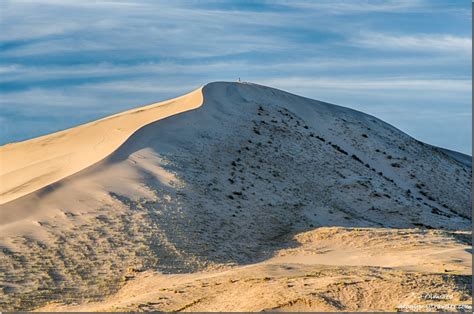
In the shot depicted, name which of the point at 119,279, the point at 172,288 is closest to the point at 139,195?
the point at 119,279

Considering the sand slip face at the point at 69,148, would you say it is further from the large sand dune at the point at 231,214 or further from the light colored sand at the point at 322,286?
the light colored sand at the point at 322,286

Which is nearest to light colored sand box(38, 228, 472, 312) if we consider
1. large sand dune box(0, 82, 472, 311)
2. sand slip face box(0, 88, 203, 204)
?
large sand dune box(0, 82, 472, 311)

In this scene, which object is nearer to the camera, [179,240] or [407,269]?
[407,269]

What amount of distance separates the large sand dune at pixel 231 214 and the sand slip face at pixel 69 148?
0.13 m

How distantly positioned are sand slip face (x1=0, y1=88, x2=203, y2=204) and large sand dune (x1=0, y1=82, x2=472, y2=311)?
13 cm

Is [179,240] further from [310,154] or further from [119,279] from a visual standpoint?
[310,154]

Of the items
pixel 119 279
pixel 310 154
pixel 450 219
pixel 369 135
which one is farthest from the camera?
pixel 369 135

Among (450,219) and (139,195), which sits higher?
(139,195)

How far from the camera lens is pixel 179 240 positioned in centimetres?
1805

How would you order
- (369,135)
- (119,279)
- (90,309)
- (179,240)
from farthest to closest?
1. (369,135)
2. (179,240)
3. (119,279)
4. (90,309)

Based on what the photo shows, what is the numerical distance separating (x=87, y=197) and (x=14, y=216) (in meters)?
2.06

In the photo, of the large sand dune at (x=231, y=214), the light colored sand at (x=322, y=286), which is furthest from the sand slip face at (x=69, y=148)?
the light colored sand at (x=322, y=286)

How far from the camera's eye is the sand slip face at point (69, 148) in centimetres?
2314

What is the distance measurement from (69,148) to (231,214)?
993 cm
